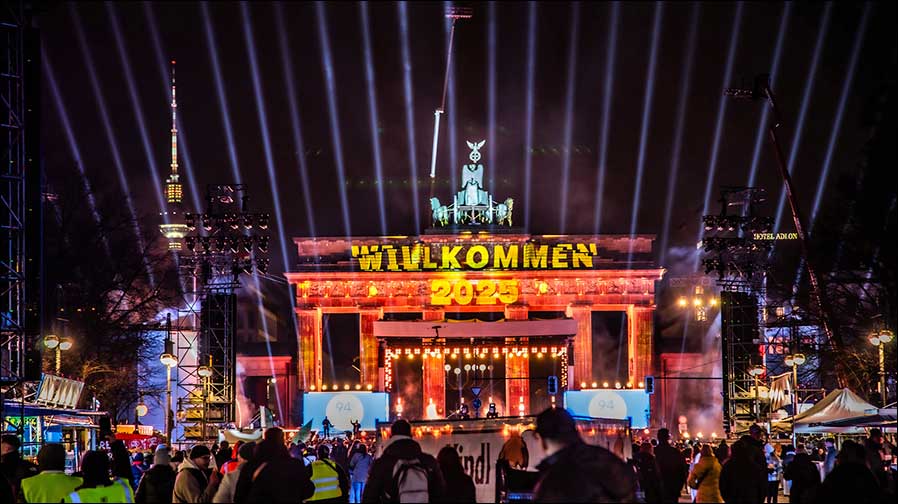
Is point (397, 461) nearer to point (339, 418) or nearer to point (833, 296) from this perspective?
point (833, 296)

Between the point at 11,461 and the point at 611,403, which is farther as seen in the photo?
the point at 611,403

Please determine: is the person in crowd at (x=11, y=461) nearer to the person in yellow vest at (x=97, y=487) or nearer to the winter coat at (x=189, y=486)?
the winter coat at (x=189, y=486)

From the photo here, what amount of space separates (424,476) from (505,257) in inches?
2309

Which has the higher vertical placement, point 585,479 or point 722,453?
point 585,479

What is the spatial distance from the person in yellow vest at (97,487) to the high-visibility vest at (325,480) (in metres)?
4.36

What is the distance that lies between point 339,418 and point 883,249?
Result: 163 ft

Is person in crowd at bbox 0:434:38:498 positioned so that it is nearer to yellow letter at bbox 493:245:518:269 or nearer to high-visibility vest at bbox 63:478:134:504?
high-visibility vest at bbox 63:478:134:504

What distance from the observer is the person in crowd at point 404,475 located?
590 inches

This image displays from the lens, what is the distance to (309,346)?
72500 mm

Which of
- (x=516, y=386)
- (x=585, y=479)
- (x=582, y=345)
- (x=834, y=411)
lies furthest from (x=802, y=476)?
(x=582, y=345)

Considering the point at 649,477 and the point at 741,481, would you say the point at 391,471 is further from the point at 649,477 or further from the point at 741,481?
the point at 649,477

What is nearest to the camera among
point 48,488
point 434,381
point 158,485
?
point 48,488

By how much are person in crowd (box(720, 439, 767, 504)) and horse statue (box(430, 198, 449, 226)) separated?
57.3 meters

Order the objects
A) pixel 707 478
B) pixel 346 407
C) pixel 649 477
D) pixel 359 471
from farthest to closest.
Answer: pixel 346 407 → pixel 359 471 → pixel 649 477 → pixel 707 478
